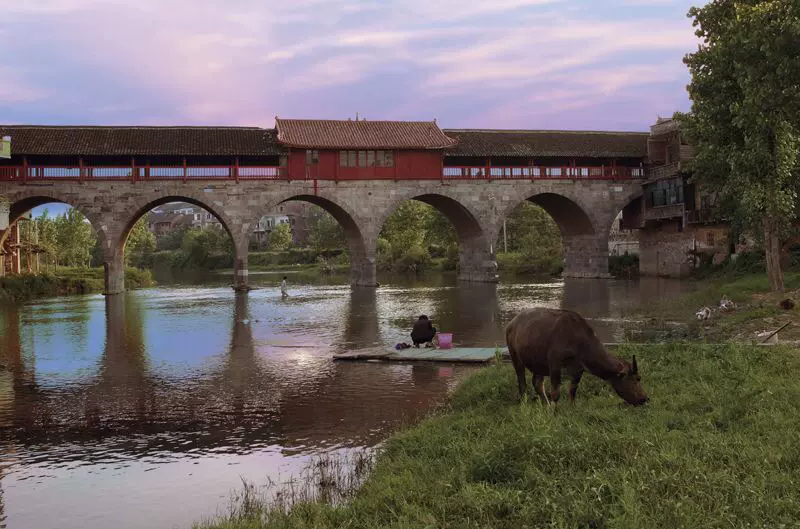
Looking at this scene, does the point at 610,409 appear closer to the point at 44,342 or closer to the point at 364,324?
the point at 364,324

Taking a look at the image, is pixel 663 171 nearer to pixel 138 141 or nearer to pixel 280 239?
pixel 138 141

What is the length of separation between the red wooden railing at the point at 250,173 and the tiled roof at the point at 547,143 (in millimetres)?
1123

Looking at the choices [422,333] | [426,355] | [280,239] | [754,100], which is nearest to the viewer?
[426,355]

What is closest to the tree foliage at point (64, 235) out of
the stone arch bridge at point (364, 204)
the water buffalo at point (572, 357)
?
the stone arch bridge at point (364, 204)

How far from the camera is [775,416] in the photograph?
25.6ft

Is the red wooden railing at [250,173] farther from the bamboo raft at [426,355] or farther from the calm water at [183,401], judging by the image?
the bamboo raft at [426,355]

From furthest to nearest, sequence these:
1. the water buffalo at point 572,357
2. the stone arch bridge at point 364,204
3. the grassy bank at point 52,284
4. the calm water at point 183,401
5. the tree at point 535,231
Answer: the tree at point 535,231 < the stone arch bridge at point 364,204 < the grassy bank at point 52,284 < the water buffalo at point 572,357 < the calm water at point 183,401

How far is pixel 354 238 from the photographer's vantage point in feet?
155

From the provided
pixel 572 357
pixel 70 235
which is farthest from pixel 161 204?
pixel 572 357

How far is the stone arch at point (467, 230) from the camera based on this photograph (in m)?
46.0

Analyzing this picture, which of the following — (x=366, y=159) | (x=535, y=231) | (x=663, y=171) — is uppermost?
(x=366, y=159)

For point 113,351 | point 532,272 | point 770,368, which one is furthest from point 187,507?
point 532,272

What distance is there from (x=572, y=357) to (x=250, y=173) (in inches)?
1455

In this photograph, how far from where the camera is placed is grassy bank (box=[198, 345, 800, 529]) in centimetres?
559
